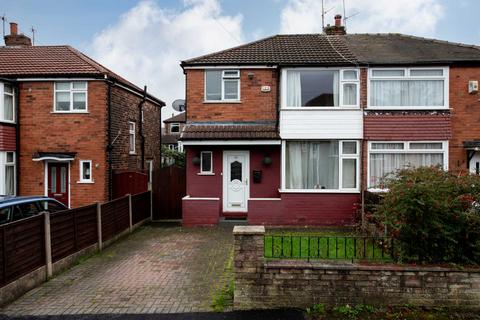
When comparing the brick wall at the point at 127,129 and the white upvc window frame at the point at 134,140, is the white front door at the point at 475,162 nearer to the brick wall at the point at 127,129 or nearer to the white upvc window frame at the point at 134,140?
the brick wall at the point at 127,129

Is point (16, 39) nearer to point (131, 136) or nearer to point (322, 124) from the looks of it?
point (131, 136)

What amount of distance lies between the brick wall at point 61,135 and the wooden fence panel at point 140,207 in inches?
73.5

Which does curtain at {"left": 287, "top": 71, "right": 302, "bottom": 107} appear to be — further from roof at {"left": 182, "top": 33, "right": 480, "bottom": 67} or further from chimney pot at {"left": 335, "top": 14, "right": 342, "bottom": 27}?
chimney pot at {"left": 335, "top": 14, "right": 342, "bottom": 27}

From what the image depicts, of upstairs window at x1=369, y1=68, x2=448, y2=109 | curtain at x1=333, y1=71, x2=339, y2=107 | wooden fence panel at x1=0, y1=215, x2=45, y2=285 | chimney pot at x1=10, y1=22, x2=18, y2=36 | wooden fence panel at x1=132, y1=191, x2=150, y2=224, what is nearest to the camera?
wooden fence panel at x1=0, y1=215, x2=45, y2=285

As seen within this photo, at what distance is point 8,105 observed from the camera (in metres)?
14.2

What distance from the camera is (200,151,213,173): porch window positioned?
1338cm

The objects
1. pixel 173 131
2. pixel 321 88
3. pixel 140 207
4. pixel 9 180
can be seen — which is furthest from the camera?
pixel 173 131

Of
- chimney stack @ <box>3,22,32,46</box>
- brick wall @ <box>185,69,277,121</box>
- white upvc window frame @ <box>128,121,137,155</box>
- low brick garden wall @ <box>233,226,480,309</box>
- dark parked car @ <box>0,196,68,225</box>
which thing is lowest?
low brick garden wall @ <box>233,226,480,309</box>

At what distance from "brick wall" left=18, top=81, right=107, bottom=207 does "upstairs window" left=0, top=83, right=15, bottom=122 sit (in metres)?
0.27

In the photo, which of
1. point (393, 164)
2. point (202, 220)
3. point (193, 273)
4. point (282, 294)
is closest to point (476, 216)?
point (282, 294)

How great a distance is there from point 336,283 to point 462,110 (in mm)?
9911

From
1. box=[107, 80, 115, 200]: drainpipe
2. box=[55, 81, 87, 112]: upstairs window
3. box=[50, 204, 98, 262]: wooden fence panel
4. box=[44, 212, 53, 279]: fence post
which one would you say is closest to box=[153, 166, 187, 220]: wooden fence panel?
box=[107, 80, 115, 200]: drainpipe

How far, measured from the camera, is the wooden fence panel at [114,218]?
9766 mm

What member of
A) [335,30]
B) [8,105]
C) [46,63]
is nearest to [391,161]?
[335,30]
